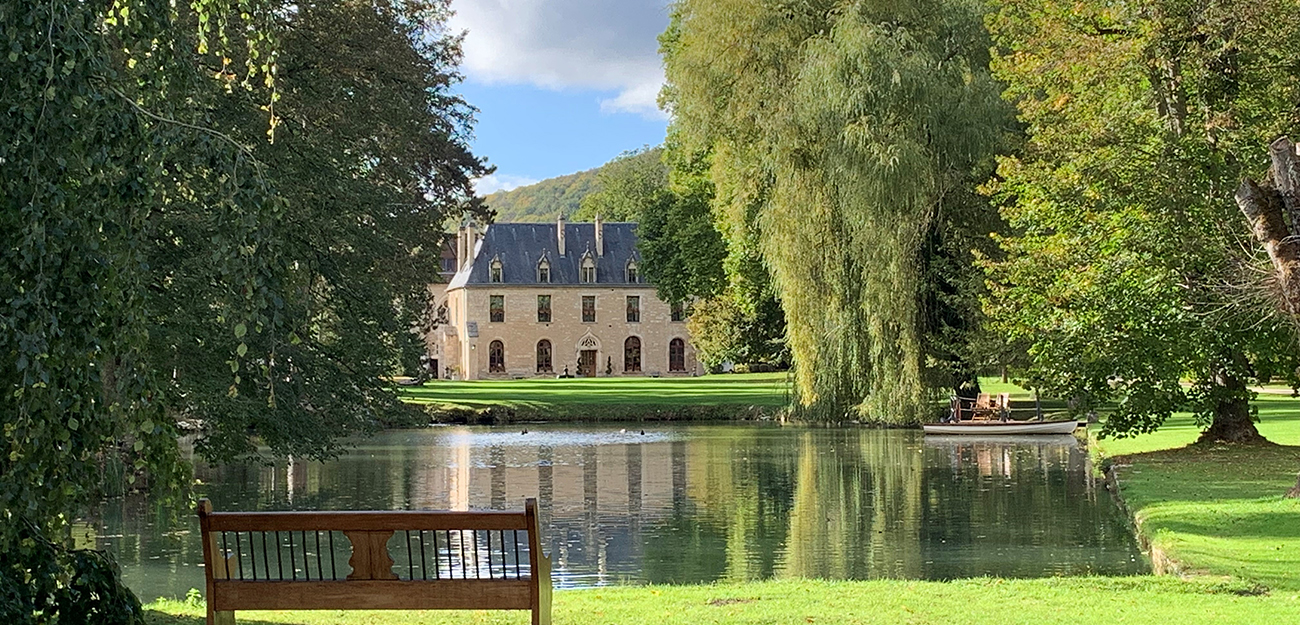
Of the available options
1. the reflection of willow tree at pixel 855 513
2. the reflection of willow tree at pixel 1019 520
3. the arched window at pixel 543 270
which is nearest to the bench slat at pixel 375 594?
the reflection of willow tree at pixel 855 513

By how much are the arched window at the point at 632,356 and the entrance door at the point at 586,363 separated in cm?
154

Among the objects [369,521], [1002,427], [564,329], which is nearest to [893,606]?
[369,521]

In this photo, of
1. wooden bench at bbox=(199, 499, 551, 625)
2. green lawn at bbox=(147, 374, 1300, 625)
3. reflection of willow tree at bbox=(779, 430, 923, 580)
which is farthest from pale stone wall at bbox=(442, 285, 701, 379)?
wooden bench at bbox=(199, 499, 551, 625)

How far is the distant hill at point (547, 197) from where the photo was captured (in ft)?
509

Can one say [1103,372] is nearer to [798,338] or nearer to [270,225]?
[798,338]

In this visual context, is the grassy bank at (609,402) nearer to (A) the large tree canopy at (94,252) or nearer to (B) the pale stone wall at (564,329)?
(B) the pale stone wall at (564,329)

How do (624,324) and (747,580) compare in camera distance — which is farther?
(624,324)

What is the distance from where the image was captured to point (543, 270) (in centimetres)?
6719

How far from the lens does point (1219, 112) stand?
19156 millimetres

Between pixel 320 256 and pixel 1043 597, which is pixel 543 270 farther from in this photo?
pixel 1043 597

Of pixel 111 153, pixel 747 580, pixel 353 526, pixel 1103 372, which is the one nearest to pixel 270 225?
pixel 111 153

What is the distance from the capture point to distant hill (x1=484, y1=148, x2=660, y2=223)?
155 m

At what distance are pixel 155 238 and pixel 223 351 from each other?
5.37ft

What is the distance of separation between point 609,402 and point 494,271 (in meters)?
28.3
